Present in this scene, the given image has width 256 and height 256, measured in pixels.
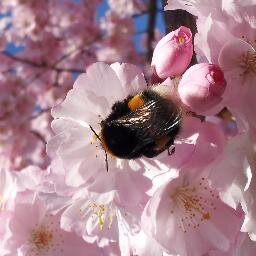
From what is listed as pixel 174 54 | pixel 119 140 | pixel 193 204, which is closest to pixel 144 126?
pixel 119 140

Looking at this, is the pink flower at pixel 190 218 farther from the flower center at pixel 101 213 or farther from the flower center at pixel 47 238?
the flower center at pixel 47 238

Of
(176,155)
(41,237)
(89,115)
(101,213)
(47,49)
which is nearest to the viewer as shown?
(176,155)

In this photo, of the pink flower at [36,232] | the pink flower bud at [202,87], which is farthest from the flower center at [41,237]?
the pink flower bud at [202,87]

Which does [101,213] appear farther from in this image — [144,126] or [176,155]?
[144,126]

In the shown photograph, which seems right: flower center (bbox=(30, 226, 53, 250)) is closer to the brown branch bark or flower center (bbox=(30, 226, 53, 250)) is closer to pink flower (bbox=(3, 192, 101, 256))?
pink flower (bbox=(3, 192, 101, 256))

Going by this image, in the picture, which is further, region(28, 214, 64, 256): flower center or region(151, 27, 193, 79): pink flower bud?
region(28, 214, 64, 256): flower center

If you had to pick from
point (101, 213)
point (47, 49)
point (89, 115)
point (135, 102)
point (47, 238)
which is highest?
point (135, 102)

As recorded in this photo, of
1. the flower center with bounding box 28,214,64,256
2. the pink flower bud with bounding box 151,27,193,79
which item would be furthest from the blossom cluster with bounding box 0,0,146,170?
the pink flower bud with bounding box 151,27,193,79
